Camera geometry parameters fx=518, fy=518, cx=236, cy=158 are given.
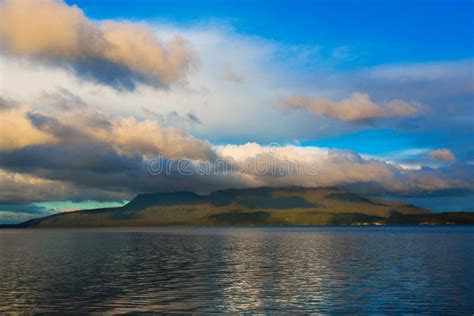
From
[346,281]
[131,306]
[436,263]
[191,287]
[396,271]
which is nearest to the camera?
[131,306]

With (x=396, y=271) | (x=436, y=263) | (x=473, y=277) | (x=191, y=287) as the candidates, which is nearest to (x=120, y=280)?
(x=191, y=287)

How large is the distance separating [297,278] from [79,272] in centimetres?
3803

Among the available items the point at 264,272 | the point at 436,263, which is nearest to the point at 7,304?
the point at 264,272

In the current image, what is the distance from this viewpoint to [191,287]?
7150cm

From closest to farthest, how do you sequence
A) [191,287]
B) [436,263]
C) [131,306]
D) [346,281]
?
1. [131,306]
2. [191,287]
3. [346,281]
4. [436,263]

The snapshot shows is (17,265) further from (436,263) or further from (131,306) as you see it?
(436,263)

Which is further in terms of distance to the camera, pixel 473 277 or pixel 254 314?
pixel 473 277

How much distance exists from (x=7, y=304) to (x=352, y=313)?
38.2 meters

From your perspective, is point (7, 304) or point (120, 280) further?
point (120, 280)

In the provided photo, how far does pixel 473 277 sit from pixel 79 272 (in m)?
64.9

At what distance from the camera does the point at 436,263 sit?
106062mm

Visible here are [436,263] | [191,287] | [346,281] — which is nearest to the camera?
[191,287]

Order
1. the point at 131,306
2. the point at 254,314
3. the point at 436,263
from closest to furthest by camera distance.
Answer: the point at 254,314
the point at 131,306
the point at 436,263

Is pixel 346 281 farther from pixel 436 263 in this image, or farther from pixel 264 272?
pixel 436 263
